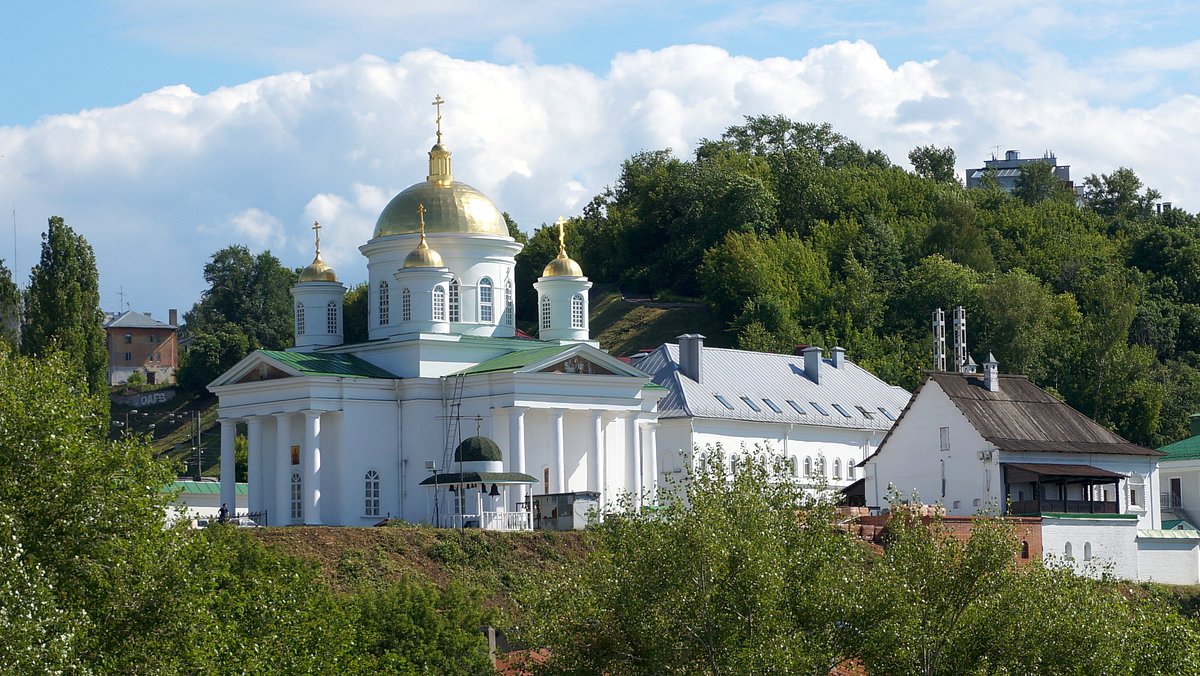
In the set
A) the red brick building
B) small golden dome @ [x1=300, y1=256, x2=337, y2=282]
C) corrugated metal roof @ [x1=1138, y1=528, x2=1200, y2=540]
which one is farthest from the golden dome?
the red brick building

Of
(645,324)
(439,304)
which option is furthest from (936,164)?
(439,304)

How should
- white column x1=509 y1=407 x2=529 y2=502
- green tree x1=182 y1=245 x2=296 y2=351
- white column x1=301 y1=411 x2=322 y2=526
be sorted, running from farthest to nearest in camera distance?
green tree x1=182 y1=245 x2=296 y2=351
white column x1=301 y1=411 x2=322 y2=526
white column x1=509 y1=407 x2=529 y2=502

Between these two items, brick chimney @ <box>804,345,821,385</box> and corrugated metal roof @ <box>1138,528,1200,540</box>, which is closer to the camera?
corrugated metal roof @ <box>1138,528,1200,540</box>

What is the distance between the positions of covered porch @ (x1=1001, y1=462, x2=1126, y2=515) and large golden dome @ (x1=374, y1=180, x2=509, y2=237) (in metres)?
18.4

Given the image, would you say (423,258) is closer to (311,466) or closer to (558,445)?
(558,445)

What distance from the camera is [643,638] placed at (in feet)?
115

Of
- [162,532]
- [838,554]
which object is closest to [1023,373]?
[838,554]

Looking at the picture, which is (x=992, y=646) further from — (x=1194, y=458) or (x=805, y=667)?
(x=1194, y=458)

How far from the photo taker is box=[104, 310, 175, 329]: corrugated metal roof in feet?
429

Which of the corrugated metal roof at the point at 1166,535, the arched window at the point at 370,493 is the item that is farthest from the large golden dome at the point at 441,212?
the corrugated metal roof at the point at 1166,535

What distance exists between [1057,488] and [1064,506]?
0.96 m

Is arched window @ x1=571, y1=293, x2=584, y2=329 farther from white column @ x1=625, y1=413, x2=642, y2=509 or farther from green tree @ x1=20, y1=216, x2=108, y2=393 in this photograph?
green tree @ x1=20, y1=216, x2=108, y2=393

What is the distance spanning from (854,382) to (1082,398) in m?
14.3

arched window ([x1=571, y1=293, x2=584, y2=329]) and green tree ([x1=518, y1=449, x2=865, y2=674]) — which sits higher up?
arched window ([x1=571, y1=293, x2=584, y2=329])
